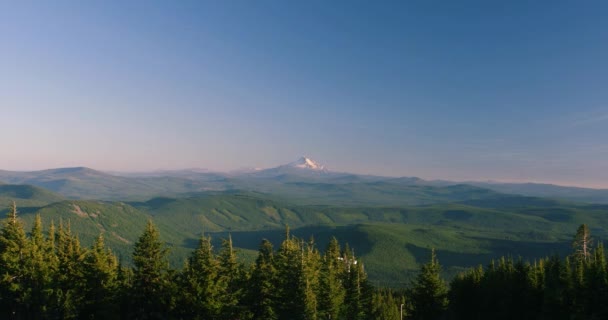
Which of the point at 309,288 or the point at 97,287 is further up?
A: the point at 97,287

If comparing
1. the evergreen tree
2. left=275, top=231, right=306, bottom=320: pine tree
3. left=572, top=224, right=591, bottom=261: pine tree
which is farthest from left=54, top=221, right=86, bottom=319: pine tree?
left=572, top=224, right=591, bottom=261: pine tree

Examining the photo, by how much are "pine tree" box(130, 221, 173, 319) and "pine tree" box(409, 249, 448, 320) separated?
39723mm

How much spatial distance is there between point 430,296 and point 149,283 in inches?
1704

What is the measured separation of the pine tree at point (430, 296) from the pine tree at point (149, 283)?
39723 mm

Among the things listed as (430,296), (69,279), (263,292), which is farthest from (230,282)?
(430,296)

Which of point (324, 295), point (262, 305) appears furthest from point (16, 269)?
point (324, 295)

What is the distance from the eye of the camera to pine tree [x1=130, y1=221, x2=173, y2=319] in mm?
43312

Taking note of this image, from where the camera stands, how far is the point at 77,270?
48.0 meters

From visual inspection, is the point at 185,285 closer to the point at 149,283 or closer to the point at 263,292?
the point at 149,283

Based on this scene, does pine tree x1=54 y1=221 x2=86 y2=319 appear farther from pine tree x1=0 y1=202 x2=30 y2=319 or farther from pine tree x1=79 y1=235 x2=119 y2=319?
pine tree x1=0 y1=202 x2=30 y2=319

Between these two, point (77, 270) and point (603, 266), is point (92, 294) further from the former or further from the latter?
point (603, 266)

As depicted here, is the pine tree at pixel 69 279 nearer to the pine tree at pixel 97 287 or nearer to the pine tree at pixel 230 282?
the pine tree at pixel 97 287

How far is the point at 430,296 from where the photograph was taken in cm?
5991

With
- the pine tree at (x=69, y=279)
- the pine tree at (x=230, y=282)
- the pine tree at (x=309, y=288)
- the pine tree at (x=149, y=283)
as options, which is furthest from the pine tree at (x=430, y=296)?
the pine tree at (x=69, y=279)
